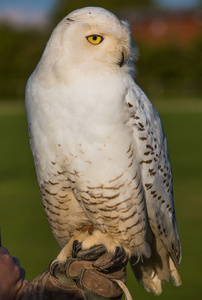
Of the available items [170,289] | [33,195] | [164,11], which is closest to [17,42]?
[164,11]

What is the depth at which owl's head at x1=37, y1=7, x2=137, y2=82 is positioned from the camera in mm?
2645

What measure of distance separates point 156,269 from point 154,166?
771 mm

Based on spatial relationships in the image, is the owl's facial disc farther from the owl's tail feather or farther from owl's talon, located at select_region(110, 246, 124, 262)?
the owl's tail feather

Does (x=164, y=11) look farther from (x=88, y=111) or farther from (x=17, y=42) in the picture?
(x=88, y=111)

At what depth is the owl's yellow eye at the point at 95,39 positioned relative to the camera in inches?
107

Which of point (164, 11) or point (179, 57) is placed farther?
point (164, 11)

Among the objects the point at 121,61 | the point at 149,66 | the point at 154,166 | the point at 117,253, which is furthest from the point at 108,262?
the point at 149,66

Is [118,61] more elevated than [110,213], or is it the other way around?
[118,61]

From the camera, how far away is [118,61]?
2.77 meters

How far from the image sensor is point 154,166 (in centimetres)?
312

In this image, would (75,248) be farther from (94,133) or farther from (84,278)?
(94,133)

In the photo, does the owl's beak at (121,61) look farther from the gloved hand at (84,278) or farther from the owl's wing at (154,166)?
the gloved hand at (84,278)

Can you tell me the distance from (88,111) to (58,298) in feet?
2.98

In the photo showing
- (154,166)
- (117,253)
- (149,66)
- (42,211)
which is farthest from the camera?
(149,66)
